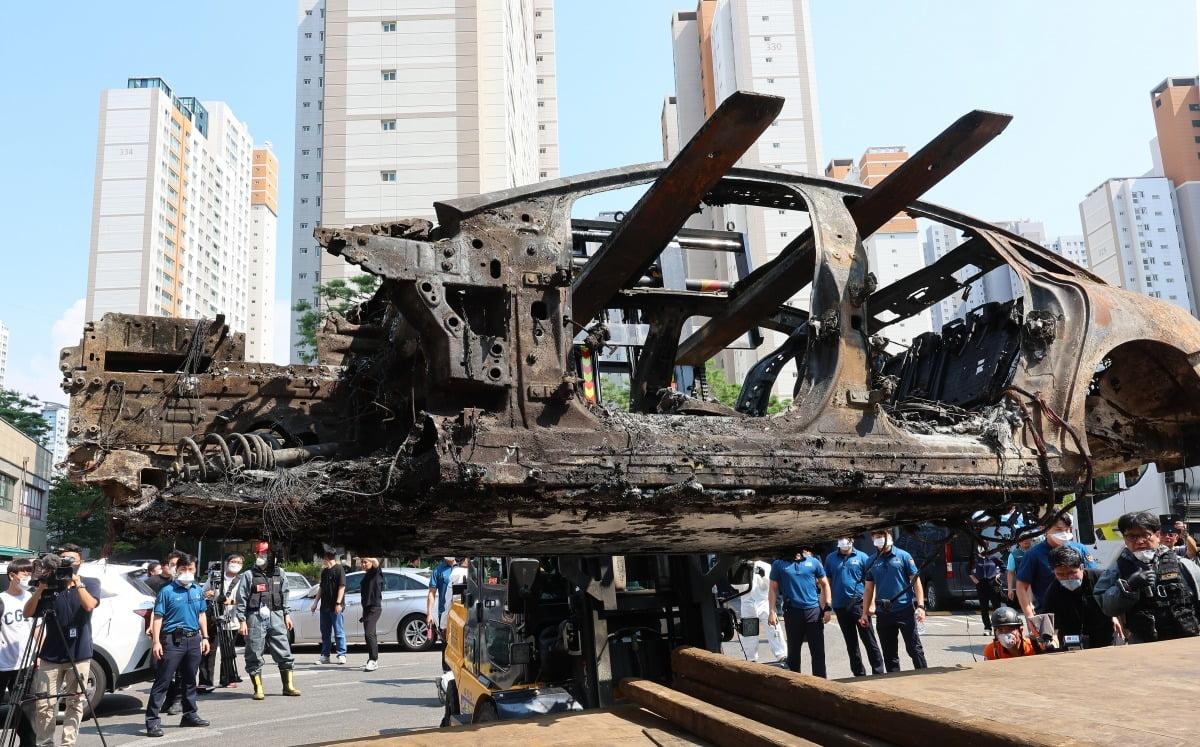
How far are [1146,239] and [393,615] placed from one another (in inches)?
2959

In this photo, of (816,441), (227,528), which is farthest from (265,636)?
(816,441)

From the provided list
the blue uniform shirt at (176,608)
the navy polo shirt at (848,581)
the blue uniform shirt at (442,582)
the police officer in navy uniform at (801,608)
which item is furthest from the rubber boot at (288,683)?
the navy polo shirt at (848,581)

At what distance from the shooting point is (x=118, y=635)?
1014cm

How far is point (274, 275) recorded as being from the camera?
12144 centimetres

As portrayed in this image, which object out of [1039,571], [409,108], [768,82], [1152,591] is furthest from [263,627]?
[768,82]

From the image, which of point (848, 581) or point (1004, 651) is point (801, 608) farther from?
point (1004, 651)

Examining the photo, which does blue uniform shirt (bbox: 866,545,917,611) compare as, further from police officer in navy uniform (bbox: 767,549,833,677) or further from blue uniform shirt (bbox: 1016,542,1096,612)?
blue uniform shirt (bbox: 1016,542,1096,612)

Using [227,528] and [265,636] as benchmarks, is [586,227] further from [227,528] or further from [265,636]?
[265,636]

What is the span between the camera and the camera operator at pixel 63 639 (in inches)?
291

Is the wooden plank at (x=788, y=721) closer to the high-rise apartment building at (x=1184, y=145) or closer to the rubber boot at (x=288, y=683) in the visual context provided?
the rubber boot at (x=288, y=683)

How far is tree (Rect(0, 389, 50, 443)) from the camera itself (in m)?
52.2

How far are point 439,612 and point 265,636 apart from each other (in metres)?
3.68

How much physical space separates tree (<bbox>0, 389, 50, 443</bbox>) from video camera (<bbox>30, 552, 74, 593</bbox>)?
2046 inches

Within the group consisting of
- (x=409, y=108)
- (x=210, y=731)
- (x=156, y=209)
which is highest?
(x=156, y=209)
